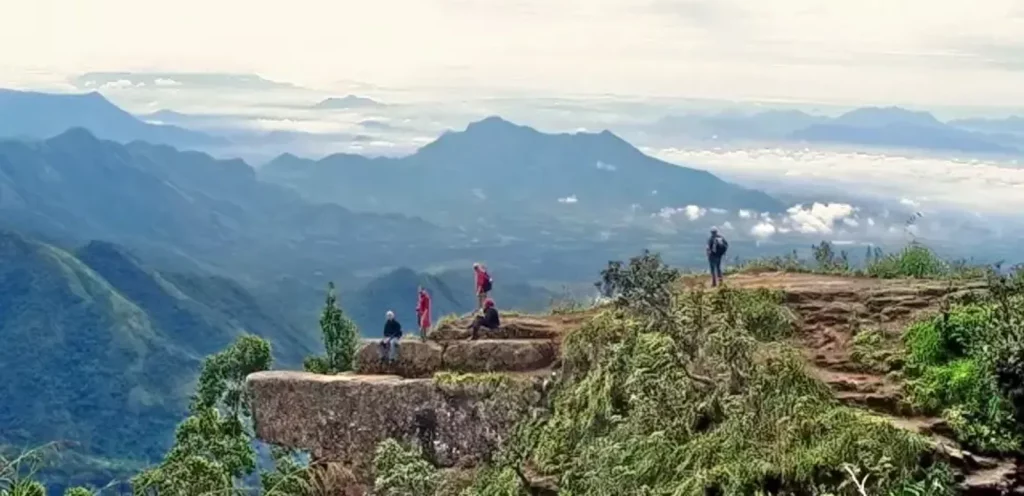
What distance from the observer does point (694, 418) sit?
12.8 metres

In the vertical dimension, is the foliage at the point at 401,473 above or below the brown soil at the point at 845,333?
below

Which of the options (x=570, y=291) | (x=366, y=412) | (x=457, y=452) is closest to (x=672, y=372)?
(x=457, y=452)

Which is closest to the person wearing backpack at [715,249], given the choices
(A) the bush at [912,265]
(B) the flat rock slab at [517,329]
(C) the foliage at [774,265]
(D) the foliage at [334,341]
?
(B) the flat rock slab at [517,329]

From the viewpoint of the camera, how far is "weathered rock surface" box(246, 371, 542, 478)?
15656 mm

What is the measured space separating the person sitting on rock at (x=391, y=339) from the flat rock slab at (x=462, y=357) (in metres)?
0.06

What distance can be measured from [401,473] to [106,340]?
4439 inches

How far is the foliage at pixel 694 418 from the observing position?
1091 cm

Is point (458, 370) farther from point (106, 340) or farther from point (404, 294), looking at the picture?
point (404, 294)

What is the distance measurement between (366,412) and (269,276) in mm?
183836

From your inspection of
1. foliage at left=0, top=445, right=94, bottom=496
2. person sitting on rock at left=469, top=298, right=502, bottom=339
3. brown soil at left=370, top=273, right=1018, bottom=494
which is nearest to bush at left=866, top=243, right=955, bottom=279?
brown soil at left=370, top=273, right=1018, bottom=494

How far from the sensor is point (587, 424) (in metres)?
14.3

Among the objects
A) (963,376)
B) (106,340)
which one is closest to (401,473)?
(963,376)

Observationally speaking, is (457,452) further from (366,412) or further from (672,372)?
(672,372)

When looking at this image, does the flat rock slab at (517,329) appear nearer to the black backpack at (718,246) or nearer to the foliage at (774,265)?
the black backpack at (718,246)
